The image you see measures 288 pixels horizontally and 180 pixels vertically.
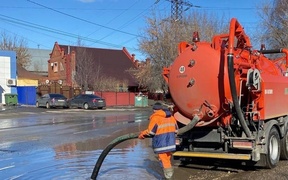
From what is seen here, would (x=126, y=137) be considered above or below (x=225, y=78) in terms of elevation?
below

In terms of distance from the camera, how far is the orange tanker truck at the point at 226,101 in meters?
7.04

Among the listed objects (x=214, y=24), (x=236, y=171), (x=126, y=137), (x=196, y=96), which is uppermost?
(x=214, y=24)

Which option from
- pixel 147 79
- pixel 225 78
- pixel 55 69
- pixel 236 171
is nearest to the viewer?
pixel 225 78

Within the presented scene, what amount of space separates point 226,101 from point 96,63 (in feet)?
155

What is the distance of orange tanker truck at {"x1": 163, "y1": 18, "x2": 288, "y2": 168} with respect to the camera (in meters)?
7.04

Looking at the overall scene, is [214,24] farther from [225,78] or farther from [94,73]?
[225,78]

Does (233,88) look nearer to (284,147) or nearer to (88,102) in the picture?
(284,147)

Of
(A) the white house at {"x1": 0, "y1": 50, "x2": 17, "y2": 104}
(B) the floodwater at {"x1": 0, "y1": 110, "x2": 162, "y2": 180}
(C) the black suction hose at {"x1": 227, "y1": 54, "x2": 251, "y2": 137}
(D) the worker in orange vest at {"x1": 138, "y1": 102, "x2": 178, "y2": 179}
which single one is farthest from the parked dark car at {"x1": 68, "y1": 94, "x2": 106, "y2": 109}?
(D) the worker in orange vest at {"x1": 138, "y1": 102, "x2": 178, "y2": 179}

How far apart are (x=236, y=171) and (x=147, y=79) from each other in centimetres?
3386

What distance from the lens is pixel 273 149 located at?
7.93m

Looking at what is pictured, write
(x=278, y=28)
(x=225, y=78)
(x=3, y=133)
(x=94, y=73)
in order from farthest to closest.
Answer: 1. (x=94, y=73)
2. (x=278, y=28)
3. (x=3, y=133)
4. (x=225, y=78)

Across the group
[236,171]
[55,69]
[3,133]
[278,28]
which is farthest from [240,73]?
[55,69]

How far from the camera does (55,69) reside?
59.2 metres

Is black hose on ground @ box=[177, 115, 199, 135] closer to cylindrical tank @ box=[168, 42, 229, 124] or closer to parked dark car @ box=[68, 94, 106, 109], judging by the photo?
cylindrical tank @ box=[168, 42, 229, 124]
